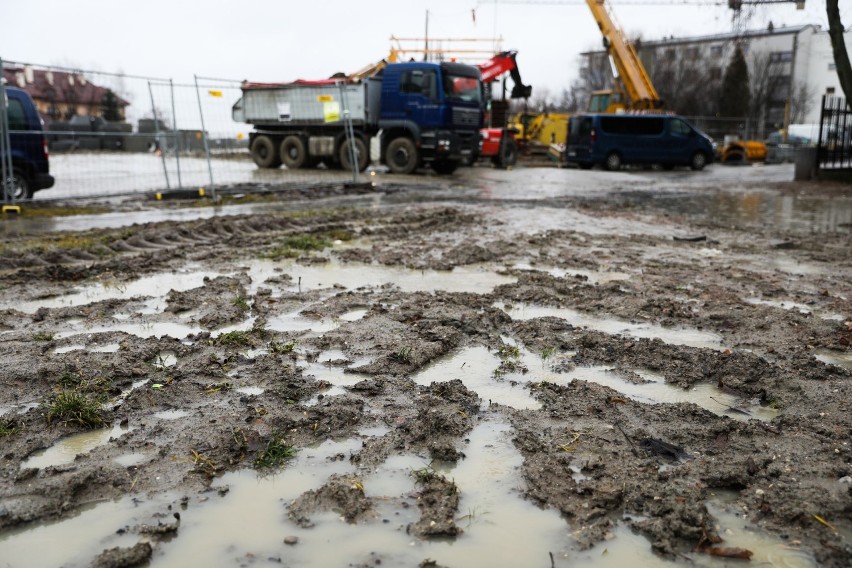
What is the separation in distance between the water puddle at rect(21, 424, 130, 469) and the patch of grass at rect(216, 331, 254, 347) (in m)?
1.14

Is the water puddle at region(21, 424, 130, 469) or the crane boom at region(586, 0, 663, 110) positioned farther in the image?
the crane boom at region(586, 0, 663, 110)

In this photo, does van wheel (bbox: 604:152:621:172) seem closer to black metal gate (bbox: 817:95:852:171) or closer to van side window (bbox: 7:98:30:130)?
black metal gate (bbox: 817:95:852:171)

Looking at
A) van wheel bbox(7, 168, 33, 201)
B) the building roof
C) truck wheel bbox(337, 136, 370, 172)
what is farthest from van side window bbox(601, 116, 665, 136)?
van wheel bbox(7, 168, 33, 201)

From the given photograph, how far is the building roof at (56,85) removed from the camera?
11758mm

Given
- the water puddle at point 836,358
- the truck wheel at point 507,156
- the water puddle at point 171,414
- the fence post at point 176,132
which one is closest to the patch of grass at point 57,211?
the fence post at point 176,132

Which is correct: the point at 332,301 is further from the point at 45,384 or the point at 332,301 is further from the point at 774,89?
the point at 774,89

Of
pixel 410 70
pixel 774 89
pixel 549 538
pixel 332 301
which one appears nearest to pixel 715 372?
pixel 549 538

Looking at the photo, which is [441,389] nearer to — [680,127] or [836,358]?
[836,358]

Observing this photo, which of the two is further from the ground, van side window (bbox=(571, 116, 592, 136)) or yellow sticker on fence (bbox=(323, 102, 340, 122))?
yellow sticker on fence (bbox=(323, 102, 340, 122))

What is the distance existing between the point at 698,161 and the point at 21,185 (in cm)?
2477

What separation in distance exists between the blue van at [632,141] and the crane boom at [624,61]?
7.70 ft

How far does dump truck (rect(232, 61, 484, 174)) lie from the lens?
2064cm

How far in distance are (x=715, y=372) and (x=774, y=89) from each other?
71.4 meters

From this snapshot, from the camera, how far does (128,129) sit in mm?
17547
